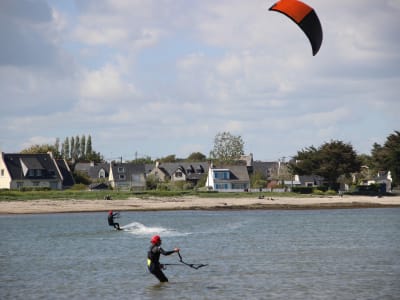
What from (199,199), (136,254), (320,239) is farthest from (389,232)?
(199,199)

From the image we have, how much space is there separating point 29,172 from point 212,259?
7932 cm

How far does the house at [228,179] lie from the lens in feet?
414

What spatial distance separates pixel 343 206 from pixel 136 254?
51959 mm

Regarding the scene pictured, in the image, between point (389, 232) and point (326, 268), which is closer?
point (326, 268)

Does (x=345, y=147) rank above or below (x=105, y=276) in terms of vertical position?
above

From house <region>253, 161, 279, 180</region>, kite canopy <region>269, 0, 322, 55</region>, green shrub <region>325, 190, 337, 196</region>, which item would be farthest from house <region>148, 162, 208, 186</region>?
kite canopy <region>269, 0, 322, 55</region>

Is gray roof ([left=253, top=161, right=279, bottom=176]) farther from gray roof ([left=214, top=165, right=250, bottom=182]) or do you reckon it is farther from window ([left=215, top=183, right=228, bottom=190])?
window ([left=215, top=183, right=228, bottom=190])

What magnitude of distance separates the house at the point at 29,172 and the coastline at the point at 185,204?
25484 mm

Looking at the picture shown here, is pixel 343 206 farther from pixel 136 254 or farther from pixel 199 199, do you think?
pixel 136 254

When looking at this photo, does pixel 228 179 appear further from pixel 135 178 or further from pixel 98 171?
pixel 98 171

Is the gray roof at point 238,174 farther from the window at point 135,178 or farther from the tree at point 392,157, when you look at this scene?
the tree at point 392,157

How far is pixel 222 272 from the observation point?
1281 inches

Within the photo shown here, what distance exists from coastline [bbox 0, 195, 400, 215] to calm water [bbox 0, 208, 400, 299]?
10637mm

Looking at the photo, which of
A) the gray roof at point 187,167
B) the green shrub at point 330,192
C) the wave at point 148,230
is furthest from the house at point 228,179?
the wave at point 148,230
